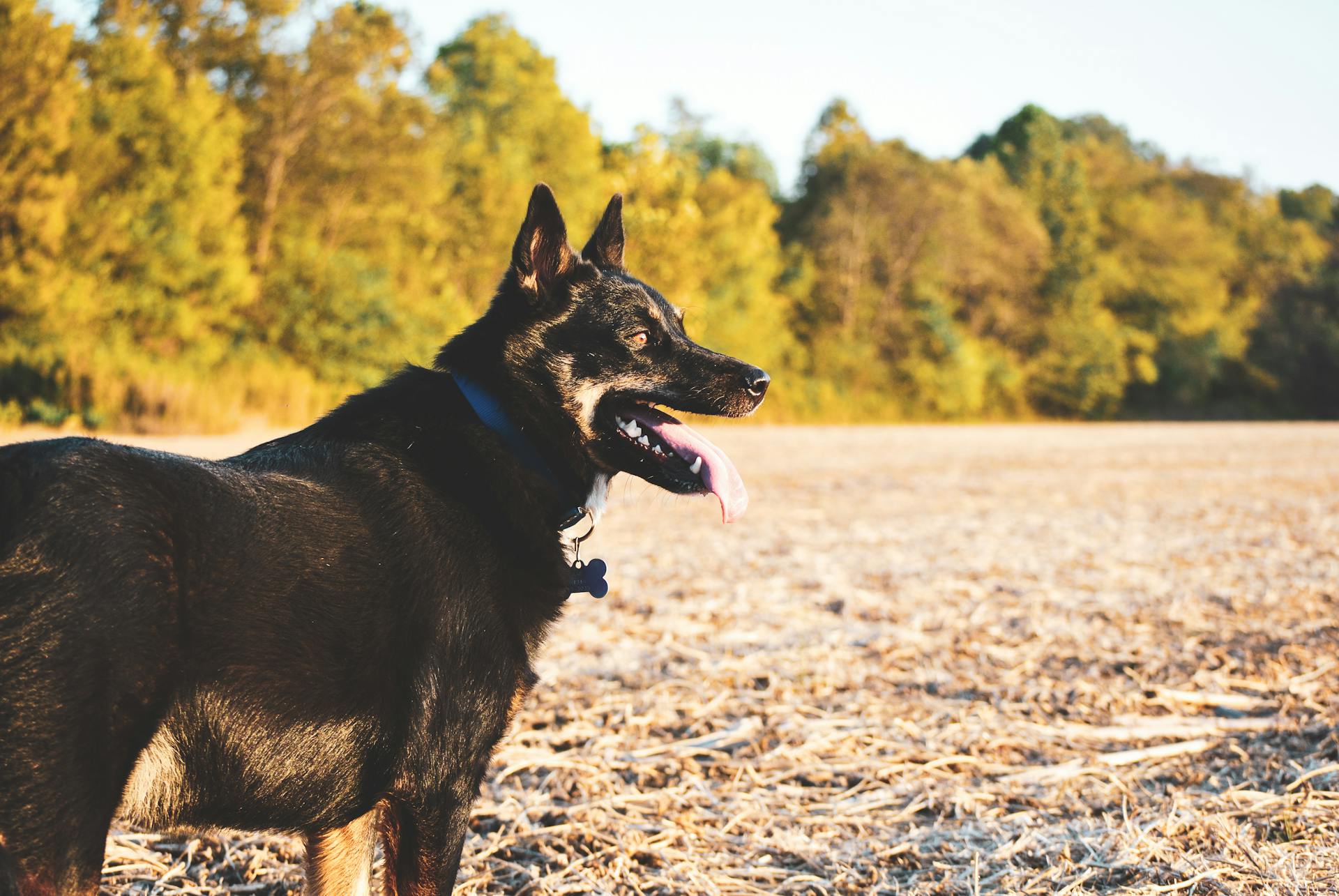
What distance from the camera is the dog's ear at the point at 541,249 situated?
2936mm

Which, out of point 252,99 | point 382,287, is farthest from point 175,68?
point 382,287

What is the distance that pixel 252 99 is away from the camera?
1024 inches

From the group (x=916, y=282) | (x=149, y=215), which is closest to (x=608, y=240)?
(x=149, y=215)

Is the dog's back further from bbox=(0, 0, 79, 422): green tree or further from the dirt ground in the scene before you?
bbox=(0, 0, 79, 422): green tree

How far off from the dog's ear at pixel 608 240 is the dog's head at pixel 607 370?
335 mm

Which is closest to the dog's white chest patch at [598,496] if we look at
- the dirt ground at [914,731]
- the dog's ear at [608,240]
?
the dirt ground at [914,731]

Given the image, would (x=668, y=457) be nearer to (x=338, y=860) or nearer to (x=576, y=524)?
(x=576, y=524)

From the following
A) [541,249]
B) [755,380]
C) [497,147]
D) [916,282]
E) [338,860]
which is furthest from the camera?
[916,282]

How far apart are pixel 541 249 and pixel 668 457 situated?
0.76 metres

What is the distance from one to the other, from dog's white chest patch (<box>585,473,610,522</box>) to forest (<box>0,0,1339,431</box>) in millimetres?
16452

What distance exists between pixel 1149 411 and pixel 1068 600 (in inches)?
2079

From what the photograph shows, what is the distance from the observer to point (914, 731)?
14.5ft

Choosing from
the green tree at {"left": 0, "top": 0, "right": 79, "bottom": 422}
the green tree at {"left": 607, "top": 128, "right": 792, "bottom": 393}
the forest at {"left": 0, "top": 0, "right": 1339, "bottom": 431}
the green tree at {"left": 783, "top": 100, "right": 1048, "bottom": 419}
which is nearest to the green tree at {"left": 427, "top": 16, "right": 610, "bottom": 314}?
the forest at {"left": 0, "top": 0, "right": 1339, "bottom": 431}

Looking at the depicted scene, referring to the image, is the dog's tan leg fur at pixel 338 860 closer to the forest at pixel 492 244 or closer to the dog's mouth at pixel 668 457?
the dog's mouth at pixel 668 457
